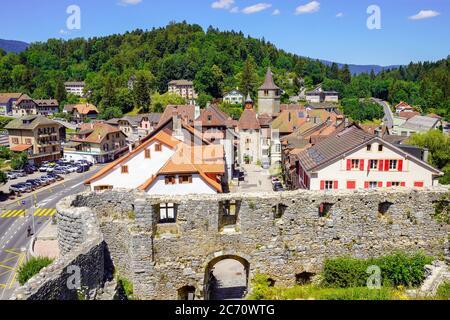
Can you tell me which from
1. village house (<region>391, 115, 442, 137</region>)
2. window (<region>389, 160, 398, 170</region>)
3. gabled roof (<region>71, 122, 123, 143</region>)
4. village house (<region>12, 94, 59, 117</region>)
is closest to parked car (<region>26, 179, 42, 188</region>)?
gabled roof (<region>71, 122, 123, 143</region>)

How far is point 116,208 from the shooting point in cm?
2070

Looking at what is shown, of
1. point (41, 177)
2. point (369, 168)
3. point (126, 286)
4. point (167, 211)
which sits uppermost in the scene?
point (369, 168)

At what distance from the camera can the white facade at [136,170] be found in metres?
40.9

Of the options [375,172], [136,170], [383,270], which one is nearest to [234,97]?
[136,170]

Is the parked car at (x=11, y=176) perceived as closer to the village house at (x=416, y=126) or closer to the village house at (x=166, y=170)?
the village house at (x=166, y=170)

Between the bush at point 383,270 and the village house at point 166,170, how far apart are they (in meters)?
17.6

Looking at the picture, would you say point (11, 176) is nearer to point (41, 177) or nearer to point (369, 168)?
point (41, 177)

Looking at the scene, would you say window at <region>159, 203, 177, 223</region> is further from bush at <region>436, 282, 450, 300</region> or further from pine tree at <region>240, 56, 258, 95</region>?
pine tree at <region>240, 56, 258, 95</region>

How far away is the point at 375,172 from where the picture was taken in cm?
3912

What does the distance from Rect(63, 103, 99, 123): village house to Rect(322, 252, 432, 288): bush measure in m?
154

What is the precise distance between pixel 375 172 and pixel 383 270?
2048 centimetres
